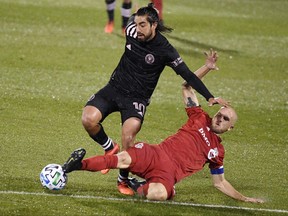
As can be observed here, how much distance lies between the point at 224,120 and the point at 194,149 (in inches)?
23.1

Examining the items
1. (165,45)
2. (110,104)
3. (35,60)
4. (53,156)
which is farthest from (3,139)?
(35,60)

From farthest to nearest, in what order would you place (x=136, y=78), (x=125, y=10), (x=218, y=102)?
(x=125, y=10) → (x=136, y=78) → (x=218, y=102)

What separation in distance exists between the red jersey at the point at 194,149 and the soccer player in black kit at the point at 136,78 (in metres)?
0.59

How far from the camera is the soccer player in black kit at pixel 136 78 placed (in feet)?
39.9

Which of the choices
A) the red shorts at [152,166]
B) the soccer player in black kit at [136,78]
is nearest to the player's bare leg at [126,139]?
the soccer player in black kit at [136,78]

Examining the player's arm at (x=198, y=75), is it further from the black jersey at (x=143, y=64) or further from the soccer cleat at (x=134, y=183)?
the soccer cleat at (x=134, y=183)

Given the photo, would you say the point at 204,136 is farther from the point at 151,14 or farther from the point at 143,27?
the point at 151,14

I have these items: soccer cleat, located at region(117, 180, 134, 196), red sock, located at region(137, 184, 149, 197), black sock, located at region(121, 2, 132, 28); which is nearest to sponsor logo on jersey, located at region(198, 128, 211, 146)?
red sock, located at region(137, 184, 149, 197)

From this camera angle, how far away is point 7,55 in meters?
20.9

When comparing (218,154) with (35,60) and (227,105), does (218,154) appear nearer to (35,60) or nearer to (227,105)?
(227,105)

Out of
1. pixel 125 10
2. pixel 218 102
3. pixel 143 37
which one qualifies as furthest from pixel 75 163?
pixel 125 10

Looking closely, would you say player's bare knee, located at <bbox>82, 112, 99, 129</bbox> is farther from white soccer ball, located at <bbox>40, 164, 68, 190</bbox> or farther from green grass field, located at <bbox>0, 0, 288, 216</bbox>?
white soccer ball, located at <bbox>40, 164, 68, 190</bbox>

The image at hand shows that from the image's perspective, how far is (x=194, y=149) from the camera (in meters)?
11.9

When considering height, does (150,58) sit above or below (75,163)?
above
